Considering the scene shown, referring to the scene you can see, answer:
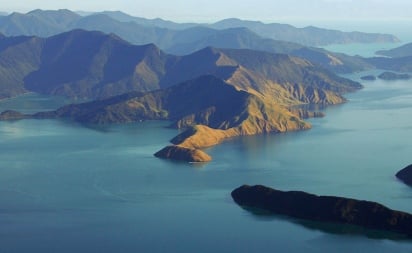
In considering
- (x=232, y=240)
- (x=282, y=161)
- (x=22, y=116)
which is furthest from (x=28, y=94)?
(x=232, y=240)

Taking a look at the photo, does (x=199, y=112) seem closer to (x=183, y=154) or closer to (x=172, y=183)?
(x=183, y=154)

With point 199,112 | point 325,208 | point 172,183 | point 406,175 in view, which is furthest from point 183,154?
point 199,112

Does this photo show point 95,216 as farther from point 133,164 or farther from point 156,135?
point 156,135

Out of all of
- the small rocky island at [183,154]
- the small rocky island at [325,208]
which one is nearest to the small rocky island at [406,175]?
the small rocky island at [325,208]

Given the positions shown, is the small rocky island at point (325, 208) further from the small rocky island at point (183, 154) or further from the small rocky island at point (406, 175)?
the small rocky island at point (183, 154)

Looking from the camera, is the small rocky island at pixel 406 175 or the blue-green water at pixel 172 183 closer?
the blue-green water at pixel 172 183

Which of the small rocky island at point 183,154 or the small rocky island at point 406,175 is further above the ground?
the small rocky island at point 406,175

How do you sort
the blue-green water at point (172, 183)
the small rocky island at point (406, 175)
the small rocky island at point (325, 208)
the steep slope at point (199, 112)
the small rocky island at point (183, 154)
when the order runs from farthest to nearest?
1. the steep slope at point (199, 112)
2. the small rocky island at point (183, 154)
3. the small rocky island at point (406, 175)
4. the small rocky island at point (325, 208)
5. the blue-green water at point (172, 183)
